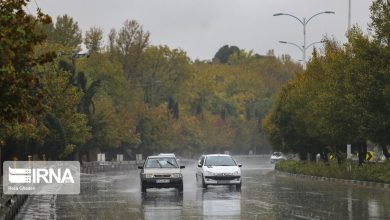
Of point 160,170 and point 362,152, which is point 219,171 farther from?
point 362,152

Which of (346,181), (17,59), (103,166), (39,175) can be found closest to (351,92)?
(346,181)

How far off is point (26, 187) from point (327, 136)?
23.8 m

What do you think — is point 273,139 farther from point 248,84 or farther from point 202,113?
point 248,84

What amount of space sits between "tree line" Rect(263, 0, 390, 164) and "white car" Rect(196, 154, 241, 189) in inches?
266

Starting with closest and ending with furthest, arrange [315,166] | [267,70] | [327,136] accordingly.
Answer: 1. [327,136]
2. [315,166]
3. [267,70]

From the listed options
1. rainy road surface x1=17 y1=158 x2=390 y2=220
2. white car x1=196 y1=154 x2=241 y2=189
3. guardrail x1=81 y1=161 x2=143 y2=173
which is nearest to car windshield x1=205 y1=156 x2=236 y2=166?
white car x1=196 y1=154 x2=241 y2=189

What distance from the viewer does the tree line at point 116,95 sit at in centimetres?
1630

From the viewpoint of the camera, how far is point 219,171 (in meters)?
39.5

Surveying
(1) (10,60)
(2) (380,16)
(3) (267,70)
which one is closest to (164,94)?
(3) (267,70)

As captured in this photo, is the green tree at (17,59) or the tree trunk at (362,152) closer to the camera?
the green tree at (17,59)

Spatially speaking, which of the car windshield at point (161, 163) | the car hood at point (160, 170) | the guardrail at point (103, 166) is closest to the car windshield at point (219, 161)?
the car windshield at point (161, 163)

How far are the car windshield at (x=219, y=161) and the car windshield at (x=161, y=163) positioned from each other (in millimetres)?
3738

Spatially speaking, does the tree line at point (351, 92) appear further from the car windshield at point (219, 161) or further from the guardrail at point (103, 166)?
→ the guardrail at point (103, 166)

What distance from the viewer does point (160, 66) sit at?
130875 millimetres
